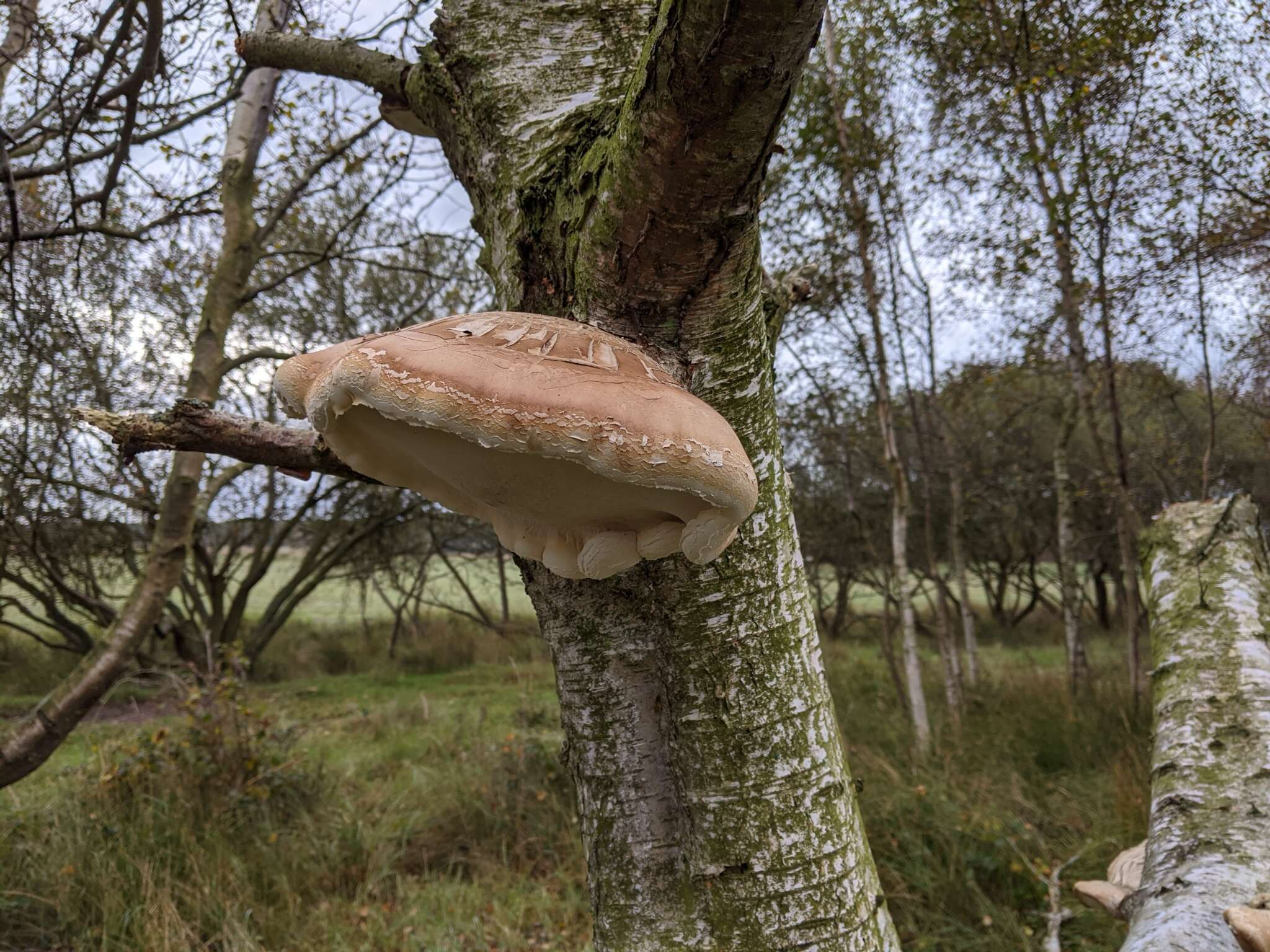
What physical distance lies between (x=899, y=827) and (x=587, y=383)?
4.62m

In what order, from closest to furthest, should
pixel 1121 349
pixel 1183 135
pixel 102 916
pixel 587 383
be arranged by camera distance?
pixel 587 383 < pixel 102 916 < pixel 1183 135 < pixel 1121 349

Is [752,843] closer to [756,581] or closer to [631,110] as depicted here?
[756,581]

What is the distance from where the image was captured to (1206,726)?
2.03 metres

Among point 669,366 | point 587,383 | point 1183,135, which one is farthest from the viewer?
point 1183,135

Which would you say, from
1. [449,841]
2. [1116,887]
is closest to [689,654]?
[1116,887]

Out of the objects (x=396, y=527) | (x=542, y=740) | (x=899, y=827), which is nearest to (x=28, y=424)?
(x=396, y=527)

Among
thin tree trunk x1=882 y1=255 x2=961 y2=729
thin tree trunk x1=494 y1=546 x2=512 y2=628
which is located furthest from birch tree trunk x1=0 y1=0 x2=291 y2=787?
thin tree trunk x1=494 y1=546 x2=512 y2=628

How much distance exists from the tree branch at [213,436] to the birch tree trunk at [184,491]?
243cm

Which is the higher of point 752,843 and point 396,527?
point 396,527

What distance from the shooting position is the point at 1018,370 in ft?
25.3

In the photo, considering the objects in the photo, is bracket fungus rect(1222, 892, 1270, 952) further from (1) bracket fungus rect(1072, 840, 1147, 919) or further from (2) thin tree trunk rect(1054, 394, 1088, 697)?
(2) thin tree trunk rect(1054, 394, 1088, 697)

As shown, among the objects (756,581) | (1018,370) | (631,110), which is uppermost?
(1018,370)

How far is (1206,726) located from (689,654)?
1.85 metres

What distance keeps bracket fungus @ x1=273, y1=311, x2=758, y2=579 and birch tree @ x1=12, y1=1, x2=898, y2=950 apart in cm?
15
